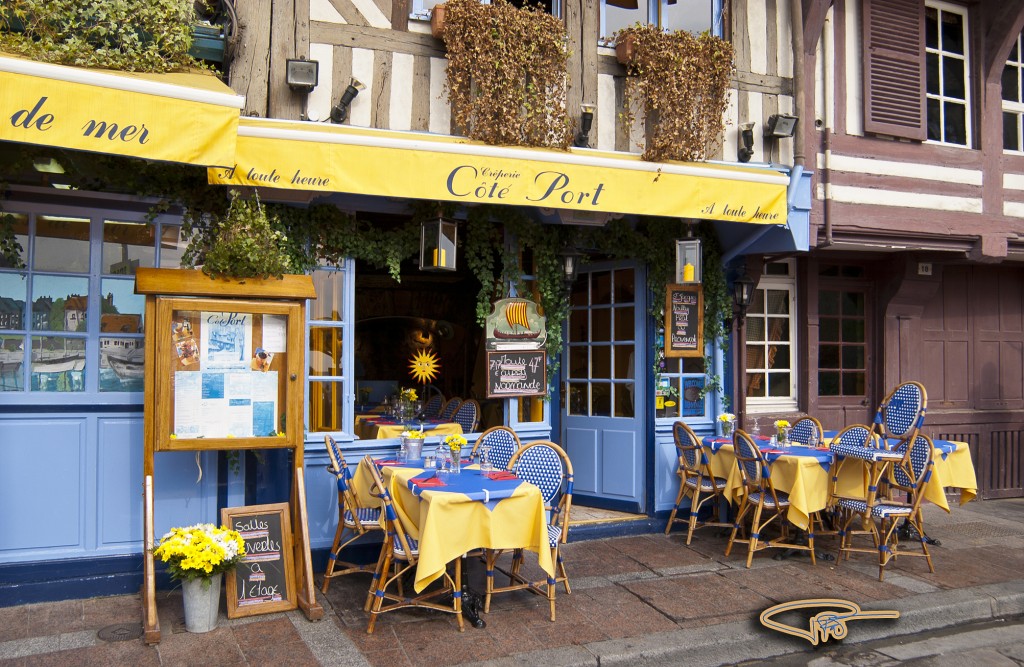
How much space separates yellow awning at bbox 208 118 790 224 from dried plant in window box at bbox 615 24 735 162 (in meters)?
0.25

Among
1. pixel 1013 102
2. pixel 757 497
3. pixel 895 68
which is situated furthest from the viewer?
pixel 1013 102

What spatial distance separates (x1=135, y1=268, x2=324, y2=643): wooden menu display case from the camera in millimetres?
4793

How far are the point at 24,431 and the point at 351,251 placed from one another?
8.40ft

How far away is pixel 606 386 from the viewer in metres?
7.73

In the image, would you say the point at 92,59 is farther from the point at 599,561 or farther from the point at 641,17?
the point at 599,561

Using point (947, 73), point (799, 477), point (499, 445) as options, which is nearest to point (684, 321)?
point (799, 477)

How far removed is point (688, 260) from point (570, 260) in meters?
1.05

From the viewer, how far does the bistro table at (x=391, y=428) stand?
6.84 meters

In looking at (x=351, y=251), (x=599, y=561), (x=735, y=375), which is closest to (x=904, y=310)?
(x=735, y=375)

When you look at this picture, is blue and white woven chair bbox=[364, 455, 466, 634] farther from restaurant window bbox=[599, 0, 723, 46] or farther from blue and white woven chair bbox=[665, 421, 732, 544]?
restaurant window bbox=[599, 0, 723, 46]

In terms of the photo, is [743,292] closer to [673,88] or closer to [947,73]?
[673,88]

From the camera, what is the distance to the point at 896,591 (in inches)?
221

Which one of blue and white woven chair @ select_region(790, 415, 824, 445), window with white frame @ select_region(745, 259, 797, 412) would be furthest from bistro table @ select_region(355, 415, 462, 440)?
window with white frame @ select_region(745, 259, 797, 412)

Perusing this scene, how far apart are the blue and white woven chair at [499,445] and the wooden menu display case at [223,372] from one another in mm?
1565
